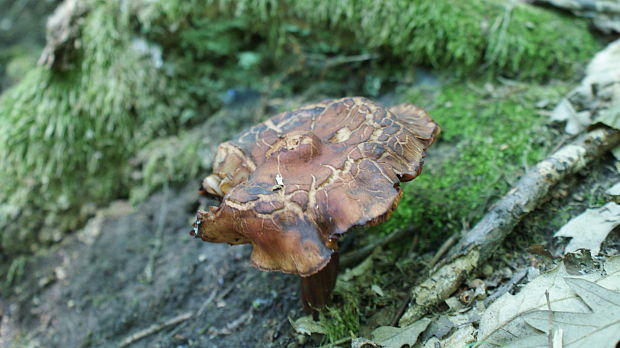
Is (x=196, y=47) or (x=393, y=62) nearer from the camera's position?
(x=393, y=62)

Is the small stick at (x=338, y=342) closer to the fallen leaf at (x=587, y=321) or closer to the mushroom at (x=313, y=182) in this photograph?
the mushroom at (x=313, y=182)

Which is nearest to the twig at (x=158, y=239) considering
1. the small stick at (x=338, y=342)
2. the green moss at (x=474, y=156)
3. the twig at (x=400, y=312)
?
the small stick at (x=338, y=342)

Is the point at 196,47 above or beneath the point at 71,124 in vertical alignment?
above

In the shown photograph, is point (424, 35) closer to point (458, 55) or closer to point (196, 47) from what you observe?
point (458, 55)

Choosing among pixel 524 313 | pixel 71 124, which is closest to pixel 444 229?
pixel 524 313

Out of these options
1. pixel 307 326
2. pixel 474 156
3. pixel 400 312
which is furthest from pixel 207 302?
pixel 474 156

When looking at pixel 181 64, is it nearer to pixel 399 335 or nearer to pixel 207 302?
pixel 207 302

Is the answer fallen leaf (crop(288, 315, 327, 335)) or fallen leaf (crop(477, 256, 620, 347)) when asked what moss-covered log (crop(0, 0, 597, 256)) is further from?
fallen leaf (crop(477, 256, 620, 347))

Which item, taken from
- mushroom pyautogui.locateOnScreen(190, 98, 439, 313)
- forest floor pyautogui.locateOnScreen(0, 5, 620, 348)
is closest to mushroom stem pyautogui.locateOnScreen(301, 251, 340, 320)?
mushroom pyautogui.locateOnScreen(190, 98, 439, 313)
